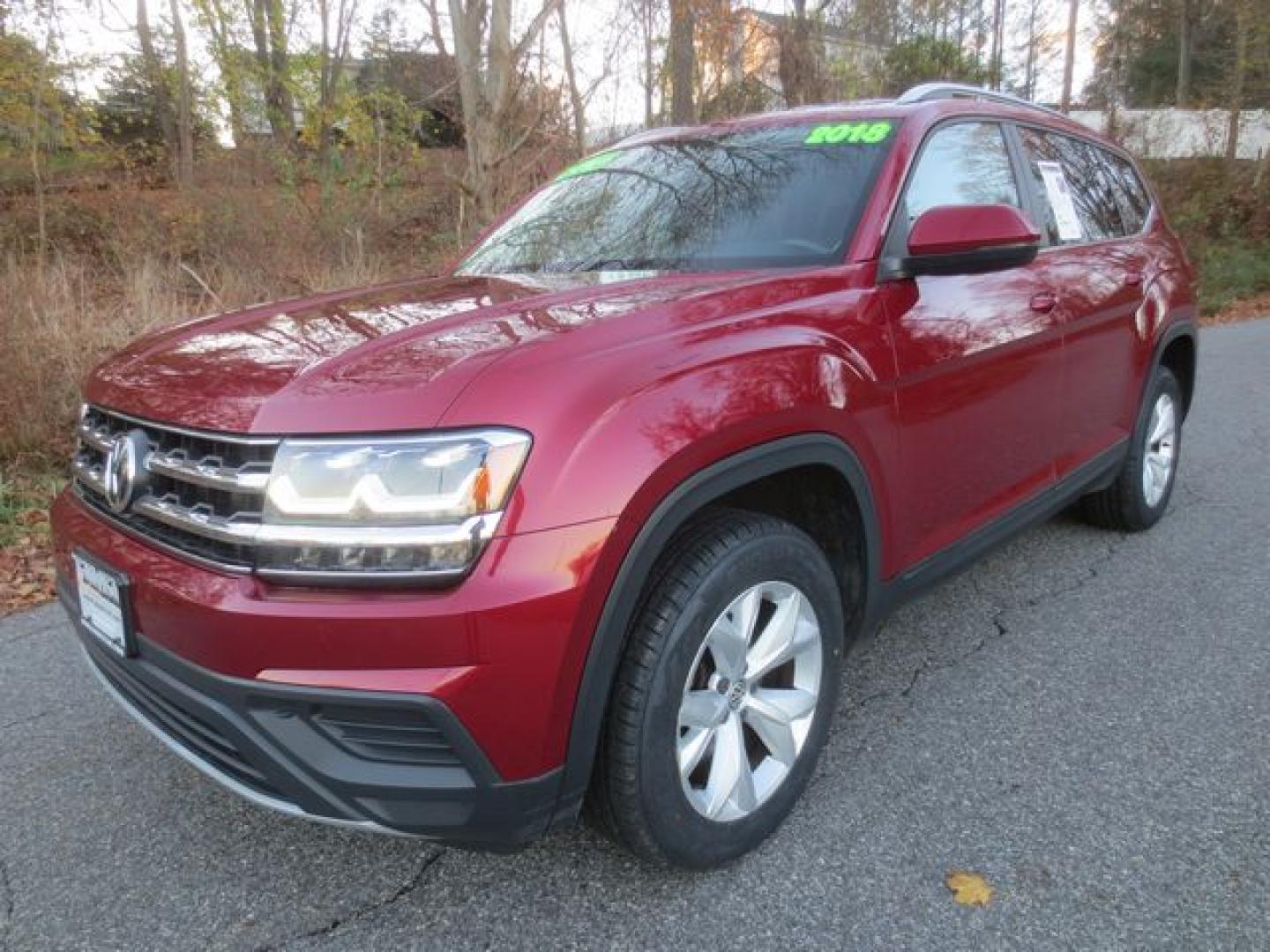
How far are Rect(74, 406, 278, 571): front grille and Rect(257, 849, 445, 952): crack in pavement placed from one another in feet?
2.79

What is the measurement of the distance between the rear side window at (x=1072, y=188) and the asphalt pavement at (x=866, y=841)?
1488 millimetres

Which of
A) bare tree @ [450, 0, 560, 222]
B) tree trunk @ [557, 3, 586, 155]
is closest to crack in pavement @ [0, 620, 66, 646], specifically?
bare tree @ [450, 0, 560, 222]

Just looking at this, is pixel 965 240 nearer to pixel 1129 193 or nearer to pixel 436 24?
pixel 1129 193

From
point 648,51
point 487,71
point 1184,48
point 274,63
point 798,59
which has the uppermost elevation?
point 1184,48

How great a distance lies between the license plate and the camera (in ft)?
6.41

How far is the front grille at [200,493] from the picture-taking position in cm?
175

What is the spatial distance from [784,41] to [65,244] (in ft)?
38.7

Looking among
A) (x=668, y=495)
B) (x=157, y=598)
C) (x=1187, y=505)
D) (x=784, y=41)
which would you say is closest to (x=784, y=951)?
(x=668, y=495)

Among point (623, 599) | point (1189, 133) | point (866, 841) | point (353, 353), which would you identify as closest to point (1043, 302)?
point (866, 841)

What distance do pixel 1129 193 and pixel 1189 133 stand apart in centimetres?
1934

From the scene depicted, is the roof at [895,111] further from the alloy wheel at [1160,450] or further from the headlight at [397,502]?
the headlight at [397,502]

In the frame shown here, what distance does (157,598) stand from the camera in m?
1.85

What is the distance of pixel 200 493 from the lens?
1864 mm

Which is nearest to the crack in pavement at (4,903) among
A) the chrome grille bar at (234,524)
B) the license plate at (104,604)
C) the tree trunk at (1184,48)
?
the license plate at (104,604)
